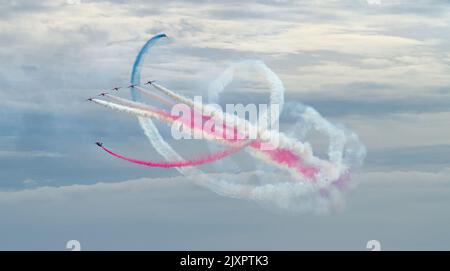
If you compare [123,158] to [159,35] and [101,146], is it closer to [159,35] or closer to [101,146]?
[101,146]

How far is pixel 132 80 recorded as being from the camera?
199125 millimetres

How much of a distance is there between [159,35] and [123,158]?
16.0 m

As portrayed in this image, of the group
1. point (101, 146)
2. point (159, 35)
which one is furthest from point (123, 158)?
point (159, 35)

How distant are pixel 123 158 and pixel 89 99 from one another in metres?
8.38

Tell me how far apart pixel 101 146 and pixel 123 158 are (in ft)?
10.2

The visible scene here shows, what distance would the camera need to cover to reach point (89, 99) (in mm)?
198875

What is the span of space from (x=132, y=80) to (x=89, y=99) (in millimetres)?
5775

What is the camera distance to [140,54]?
198125 mm

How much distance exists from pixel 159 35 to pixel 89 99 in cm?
1221

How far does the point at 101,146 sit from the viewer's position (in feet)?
652

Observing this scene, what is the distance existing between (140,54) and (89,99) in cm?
840

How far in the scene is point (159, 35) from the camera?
640 ft

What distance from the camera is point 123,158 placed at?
19862cm
